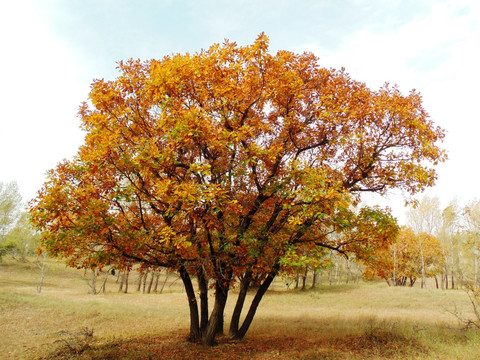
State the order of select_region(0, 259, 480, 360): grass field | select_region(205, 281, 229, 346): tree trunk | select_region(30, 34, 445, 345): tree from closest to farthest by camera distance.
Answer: select_region(30, 34, 445, 345): tree → select_region(0, 259, 480, 360): grass field → select_region(205, 281, 229, 346): tree trunk

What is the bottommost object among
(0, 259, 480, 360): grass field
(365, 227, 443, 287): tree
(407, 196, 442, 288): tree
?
(0, 259, 480, 360): grass field

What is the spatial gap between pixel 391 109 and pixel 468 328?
948cm


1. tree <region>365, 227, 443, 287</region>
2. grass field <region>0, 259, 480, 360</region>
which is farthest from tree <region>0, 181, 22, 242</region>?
tree <region>365, 227, 443, 287</region>

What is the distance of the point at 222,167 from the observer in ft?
31.7

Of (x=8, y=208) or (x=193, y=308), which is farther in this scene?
(x=8, y=208)

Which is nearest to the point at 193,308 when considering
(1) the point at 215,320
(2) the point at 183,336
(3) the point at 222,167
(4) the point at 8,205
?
(1) the point at 215,320

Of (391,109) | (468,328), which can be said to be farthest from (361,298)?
(391,109)

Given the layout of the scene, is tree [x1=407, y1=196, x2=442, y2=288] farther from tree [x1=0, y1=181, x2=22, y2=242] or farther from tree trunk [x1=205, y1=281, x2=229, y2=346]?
tree [x1=0, y1=181, x2=22, y2=242]

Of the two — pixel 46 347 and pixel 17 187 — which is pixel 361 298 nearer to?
pixel 46 347

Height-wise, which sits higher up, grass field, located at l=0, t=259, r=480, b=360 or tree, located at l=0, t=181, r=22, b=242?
tree, located at l=0, t=181, r=22, b=242

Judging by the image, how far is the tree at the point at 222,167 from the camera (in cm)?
793

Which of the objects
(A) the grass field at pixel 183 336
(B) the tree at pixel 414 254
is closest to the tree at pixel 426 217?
(B) the tree at pixel 414 254

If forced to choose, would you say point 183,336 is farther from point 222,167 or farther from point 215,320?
point 222,167

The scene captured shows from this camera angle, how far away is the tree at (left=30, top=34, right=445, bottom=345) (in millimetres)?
7926
